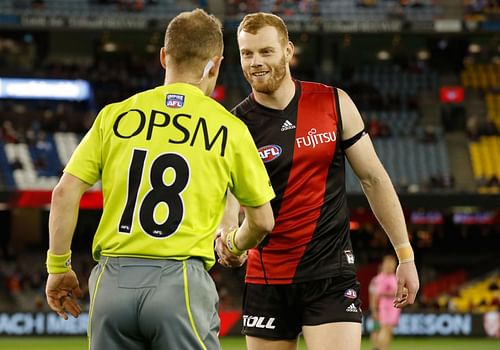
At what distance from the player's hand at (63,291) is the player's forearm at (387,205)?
2.10 metres

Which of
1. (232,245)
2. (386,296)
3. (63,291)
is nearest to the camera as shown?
(63,291)

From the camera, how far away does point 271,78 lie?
6098 millimetres

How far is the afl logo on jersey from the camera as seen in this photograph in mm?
6168

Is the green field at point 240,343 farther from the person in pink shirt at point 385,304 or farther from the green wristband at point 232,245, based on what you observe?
the green wristband at point 232,245

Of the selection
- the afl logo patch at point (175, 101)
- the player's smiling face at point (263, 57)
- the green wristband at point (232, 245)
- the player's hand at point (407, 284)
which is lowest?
the player's hand at point (407, 284)

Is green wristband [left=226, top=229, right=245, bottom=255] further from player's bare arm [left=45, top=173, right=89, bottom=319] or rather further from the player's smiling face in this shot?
the player's smiling face

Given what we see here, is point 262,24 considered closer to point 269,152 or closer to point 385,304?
point 269,152

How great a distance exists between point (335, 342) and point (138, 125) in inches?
81.8

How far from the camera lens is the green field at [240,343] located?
20797mm

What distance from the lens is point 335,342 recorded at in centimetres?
583

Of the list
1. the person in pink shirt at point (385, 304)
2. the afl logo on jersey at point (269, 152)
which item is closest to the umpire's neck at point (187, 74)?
the afl logo on jersey at point (269, 152)

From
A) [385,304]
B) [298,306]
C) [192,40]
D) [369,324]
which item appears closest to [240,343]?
[369,324]

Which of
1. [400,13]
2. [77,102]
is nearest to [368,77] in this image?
[400,13]

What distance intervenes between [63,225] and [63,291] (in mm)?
389
